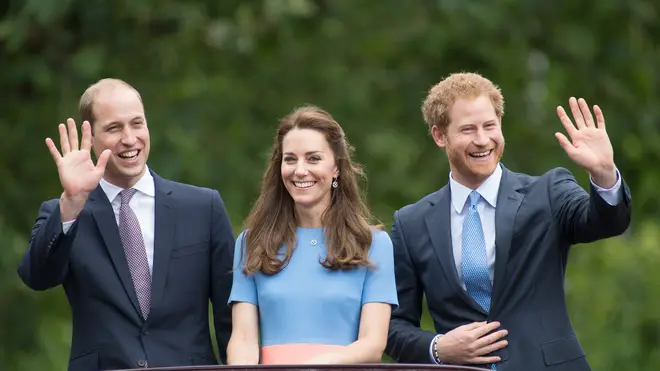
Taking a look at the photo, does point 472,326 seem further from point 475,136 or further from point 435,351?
point 475,136

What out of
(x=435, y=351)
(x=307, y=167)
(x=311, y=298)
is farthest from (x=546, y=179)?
(x=311, y=298)

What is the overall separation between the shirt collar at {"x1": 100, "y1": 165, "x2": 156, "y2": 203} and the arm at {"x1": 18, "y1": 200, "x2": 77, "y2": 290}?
0.23 meters

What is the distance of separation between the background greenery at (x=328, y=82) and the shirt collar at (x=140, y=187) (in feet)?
15.4

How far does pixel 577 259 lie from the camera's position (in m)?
12.1

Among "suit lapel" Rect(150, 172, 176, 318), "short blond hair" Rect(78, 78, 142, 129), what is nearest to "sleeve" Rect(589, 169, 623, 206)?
"suit lapel" Rect(150, 172, 176, 318)

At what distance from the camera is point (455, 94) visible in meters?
6.94

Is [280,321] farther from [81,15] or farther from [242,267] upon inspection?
[81,15]

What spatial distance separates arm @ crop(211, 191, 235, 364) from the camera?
7.05m

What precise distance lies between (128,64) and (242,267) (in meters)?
5.74

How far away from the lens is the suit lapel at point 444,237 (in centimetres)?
682

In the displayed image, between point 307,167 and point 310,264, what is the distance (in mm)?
329

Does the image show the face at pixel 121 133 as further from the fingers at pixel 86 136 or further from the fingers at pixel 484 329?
the fingers at pixel 484 329

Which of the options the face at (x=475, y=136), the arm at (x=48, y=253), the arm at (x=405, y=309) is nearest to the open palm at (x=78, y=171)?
the arm at (x=48, y=253)

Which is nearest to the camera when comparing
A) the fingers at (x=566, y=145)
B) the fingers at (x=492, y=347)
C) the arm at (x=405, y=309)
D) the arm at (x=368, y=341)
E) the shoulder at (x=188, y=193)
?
the arm at (x=368, y=341)
